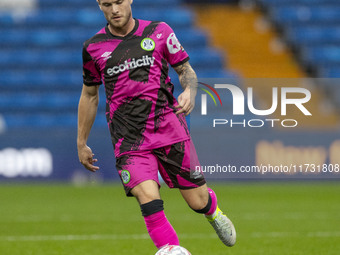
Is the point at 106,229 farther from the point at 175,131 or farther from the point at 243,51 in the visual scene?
the point at 243,51

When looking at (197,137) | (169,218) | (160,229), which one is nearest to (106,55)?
(160,229)

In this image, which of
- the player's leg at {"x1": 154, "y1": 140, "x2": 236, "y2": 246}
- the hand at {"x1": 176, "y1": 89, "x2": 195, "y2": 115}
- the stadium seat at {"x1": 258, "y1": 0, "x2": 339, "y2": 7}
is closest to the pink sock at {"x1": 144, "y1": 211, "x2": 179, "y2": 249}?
the player's leg at {"x1": 154, "y1": 140, "x2": 236, "y2": 246}

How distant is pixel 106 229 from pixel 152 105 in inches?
133

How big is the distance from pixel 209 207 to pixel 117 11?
1.54 meters

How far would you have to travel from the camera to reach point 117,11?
4734mm

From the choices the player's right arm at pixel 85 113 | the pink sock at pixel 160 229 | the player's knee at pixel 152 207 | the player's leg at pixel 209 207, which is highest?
the player's right arm at pixel 85 113

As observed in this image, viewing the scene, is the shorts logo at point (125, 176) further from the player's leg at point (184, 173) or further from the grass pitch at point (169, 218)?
the grass pitch at point (169, 218)

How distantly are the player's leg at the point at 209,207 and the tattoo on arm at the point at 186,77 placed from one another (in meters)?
0.76

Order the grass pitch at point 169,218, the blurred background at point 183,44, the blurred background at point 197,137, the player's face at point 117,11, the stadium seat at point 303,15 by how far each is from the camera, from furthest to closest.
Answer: the stadium seat at point 303,15 → the blurred background at point 183,44 → the blurred background at point 197,137 → the grass pitch at point 169,218 → the player's face at point 117,11

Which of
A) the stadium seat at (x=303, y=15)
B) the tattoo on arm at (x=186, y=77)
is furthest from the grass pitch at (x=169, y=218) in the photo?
the stadium seat at (x=303, y=15)

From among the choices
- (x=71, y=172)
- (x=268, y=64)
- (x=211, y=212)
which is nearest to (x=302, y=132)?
(x=71, y=172)

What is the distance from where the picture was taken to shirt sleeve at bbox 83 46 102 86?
4.90 meters

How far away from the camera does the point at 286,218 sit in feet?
29.2

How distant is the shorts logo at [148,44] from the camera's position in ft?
15.8
